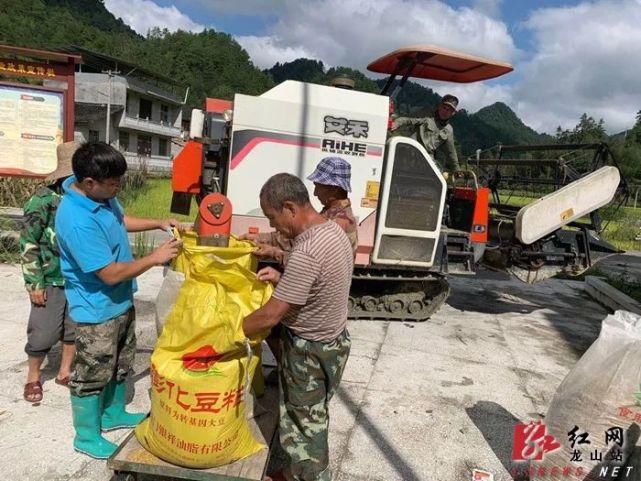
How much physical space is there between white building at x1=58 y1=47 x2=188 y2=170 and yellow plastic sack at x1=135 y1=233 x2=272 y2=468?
31199mm

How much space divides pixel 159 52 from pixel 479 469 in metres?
89.8

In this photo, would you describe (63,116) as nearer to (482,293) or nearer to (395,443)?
(395,443)

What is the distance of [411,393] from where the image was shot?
3.85 metres

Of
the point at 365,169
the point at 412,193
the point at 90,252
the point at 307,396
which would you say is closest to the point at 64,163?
the point at 90,252

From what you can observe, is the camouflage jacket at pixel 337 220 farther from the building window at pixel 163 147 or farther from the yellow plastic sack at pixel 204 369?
the building window at pixel 163 147

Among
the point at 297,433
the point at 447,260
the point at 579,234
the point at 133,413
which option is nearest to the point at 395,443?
the point at 297,433

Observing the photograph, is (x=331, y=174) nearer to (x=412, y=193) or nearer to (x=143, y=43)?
(x=412, y=193)

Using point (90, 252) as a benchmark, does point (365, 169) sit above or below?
above

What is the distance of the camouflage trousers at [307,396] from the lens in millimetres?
2189

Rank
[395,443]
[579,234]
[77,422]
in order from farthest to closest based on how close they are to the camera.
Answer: [579,234] → [395,443] → [77,422]

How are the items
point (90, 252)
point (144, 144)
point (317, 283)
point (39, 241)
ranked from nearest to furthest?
point (317, 283) < point (90, 252) < point (39, 241) < point (144, 144)

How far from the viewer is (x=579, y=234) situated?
624 cm

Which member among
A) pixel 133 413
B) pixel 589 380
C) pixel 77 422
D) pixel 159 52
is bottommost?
pixel 133 413

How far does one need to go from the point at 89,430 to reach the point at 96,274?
0.93 metres
